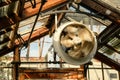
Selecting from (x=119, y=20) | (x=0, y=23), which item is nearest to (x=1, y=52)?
(x=0, y=23)

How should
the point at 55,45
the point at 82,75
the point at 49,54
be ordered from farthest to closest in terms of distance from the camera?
1. the point at 49,54
2. the point at 82,75
3. the point at 55,45

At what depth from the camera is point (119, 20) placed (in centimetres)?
737

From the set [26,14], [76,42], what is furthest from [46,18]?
[76,42]

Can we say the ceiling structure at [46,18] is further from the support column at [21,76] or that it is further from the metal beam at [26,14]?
the support column at [21,76]

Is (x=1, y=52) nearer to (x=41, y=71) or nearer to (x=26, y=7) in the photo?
(x=41, y=71)

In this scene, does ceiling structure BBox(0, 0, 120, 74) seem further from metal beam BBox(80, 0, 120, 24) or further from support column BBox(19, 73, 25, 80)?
support column BBox(19, 73, 25, 80)

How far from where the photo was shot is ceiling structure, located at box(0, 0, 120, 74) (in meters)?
6.41

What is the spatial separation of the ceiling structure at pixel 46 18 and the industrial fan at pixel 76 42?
0.59 meters

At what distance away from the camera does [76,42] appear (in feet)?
20.0

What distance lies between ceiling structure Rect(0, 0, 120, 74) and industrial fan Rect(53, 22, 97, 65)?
0.59m

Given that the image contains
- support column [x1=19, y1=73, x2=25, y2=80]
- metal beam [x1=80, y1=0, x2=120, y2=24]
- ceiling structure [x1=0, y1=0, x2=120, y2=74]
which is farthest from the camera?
support column [x1=19, y1=73, x2=25, y2=80]

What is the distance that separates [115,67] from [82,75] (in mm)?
1068

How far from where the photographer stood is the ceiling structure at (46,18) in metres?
6.41

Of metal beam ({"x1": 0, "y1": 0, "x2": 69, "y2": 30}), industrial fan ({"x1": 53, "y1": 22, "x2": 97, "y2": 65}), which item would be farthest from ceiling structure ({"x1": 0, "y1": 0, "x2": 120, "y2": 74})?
industrial fan ({"x1": 53, "y1": 22, "x2": 97, "y2": 65})
